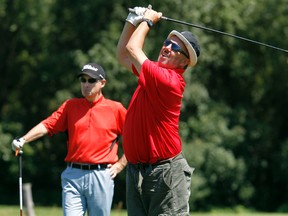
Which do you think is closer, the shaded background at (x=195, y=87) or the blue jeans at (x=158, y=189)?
the blue jeans at (x=158, y=189)

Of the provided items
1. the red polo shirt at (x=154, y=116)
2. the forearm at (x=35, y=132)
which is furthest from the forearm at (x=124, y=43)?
the forearm at (x=35, y=132)

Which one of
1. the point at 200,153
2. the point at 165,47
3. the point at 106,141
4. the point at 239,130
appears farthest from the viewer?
the point at 239,130

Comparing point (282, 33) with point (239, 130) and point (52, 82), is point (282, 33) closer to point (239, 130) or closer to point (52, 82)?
point (239, 130)

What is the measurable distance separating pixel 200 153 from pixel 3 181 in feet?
26.4

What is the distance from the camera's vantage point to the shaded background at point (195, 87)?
87.0ft

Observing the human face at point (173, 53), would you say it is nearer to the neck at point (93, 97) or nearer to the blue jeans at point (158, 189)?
the blue jeans at point (158, 189)

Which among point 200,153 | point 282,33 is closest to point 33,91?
point 200,153

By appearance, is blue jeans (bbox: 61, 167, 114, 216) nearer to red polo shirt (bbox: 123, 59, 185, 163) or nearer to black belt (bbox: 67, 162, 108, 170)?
black belt (bbox: 67, 162, 108, 170)

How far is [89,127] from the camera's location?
830cm

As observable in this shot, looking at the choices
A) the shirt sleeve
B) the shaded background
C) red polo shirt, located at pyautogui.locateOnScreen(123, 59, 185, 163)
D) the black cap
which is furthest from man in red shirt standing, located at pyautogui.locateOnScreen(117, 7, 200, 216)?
the shaded background

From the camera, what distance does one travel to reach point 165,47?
6.43 metres

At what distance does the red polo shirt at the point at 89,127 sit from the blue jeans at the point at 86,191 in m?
0.14

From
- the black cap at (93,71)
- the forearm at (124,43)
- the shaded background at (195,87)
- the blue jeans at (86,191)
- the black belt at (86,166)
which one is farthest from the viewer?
the shaded background at (195,87)

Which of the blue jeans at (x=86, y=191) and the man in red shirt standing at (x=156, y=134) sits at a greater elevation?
the man in red shirt standing at (x=156, y=134)
